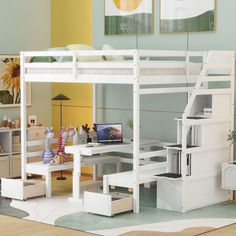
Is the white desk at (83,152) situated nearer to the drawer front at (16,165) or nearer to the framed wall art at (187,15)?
the drawer front at (16,165)

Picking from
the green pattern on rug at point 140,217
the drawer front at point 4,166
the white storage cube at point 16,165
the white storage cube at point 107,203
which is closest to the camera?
the green pattern on rug at point 140,217

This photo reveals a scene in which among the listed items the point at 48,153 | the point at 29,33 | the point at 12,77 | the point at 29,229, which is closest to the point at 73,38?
the point at 29,33

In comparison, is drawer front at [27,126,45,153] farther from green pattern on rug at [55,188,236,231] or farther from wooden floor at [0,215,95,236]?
wooden floor at [0,215,95,236]

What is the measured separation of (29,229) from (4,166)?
236cm

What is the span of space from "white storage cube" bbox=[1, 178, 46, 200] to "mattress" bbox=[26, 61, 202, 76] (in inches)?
45.3

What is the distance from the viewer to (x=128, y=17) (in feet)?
25.0

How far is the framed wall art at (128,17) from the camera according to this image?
7.46m

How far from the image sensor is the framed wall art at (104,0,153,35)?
746cm

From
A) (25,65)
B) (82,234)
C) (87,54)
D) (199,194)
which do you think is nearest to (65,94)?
(25,65)

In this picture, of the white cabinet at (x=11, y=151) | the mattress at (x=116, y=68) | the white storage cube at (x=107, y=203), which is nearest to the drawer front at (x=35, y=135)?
the white cabinet at (x=11, y=151)

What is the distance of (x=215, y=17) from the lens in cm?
691

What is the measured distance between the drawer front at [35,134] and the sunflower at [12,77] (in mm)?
441

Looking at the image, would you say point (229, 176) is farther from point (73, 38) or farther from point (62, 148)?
point (73, 38)

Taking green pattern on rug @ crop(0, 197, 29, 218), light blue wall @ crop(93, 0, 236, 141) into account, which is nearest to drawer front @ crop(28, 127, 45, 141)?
light blue wall @ crop(93, 0, 236, 141)
